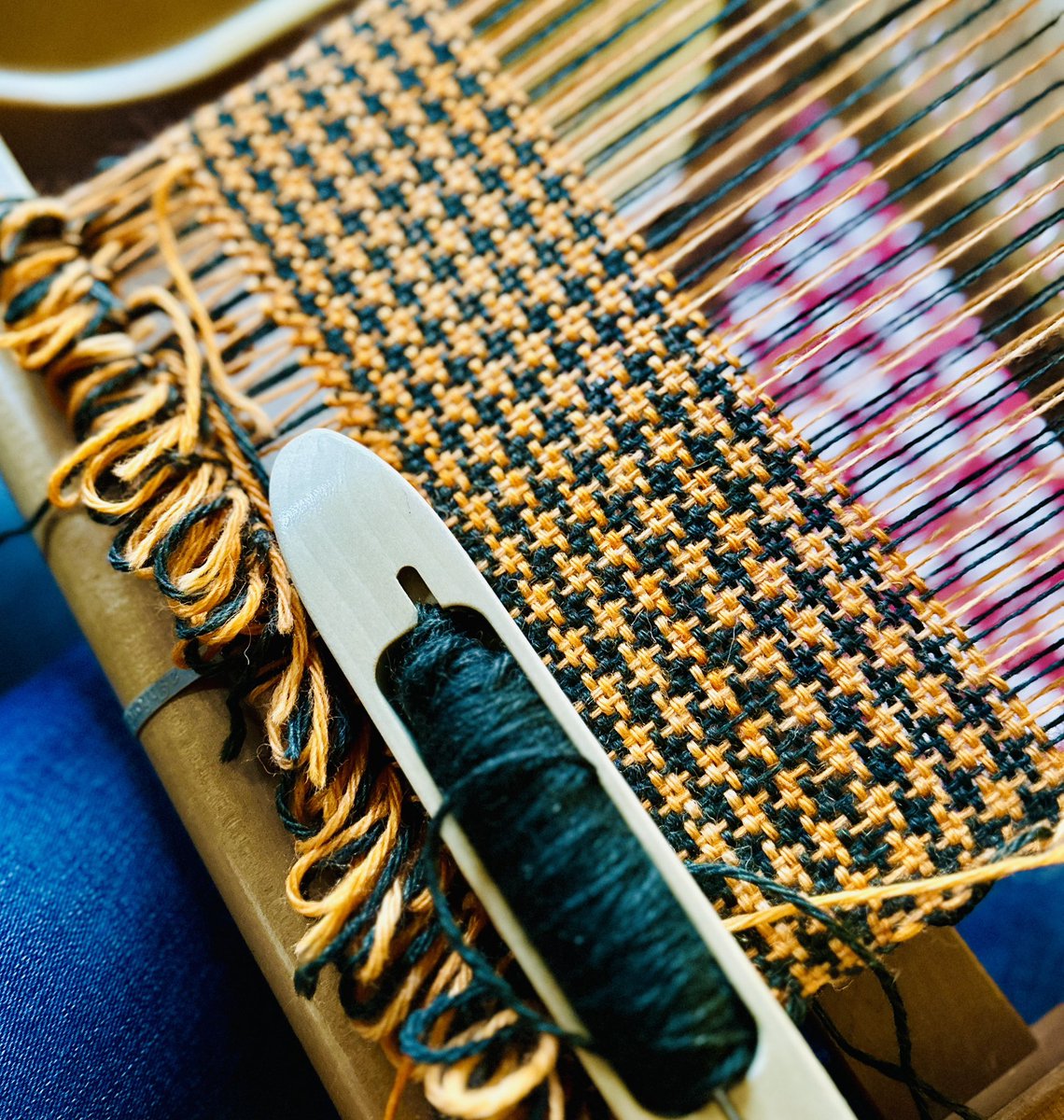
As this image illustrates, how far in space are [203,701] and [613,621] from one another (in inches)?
9.4

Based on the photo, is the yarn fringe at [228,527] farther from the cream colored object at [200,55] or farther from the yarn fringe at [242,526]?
the cream colored object at [200,55]

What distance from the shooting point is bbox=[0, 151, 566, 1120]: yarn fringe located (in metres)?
0.41

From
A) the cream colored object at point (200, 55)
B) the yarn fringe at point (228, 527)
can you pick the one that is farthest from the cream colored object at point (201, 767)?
the cream colored object at point (200, 55)

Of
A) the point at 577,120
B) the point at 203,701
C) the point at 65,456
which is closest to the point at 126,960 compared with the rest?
the point at 203,701

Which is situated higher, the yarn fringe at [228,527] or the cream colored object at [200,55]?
the cream colored object at [200,55]

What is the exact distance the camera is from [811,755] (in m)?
0.46

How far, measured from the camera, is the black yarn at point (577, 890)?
14.1 inches

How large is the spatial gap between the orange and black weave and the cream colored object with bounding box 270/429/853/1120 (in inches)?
1.5

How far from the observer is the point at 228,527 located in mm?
489

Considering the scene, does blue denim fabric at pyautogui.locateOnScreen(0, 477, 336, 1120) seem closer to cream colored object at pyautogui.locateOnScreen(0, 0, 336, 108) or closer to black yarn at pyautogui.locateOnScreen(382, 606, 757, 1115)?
black yarn at pyautogui.locateOnScreen(382, 606, 757, 1115)

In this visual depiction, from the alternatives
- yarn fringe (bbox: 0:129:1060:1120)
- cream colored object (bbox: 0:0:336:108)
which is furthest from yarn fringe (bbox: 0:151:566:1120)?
cream colored object (bbox: 0:0:336:108)

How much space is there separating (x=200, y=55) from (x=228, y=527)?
0.48 metres

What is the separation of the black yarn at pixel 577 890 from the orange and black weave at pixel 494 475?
0.22 ft

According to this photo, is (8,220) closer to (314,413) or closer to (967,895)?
(314,413)
